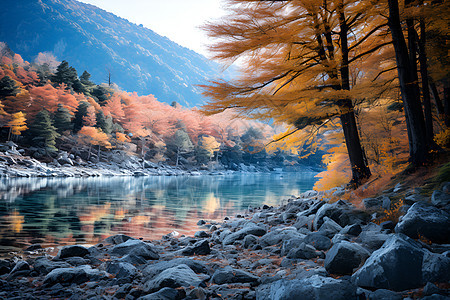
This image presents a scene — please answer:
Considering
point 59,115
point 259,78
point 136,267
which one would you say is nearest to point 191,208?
point 259,78

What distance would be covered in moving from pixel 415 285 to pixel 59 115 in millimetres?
37940

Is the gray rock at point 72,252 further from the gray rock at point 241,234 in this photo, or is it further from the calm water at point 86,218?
the gray rock at point 241,234

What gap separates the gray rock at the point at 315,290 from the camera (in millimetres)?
2344

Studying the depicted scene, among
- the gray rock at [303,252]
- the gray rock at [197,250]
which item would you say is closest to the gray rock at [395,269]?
the gray rock at [303,252]

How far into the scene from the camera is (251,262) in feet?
13.8

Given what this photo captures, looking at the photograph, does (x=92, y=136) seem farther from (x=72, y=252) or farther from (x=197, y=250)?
(x=197, y=250)

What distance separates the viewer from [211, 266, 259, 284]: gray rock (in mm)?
3309

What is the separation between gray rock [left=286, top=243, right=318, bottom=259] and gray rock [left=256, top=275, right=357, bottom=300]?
1440mm

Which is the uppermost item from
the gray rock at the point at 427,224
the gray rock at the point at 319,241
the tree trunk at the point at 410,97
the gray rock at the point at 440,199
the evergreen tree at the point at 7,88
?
the evergreen tree at the point at 7,88

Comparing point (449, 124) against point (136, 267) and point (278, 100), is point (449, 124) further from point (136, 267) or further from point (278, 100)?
point (136, 267)

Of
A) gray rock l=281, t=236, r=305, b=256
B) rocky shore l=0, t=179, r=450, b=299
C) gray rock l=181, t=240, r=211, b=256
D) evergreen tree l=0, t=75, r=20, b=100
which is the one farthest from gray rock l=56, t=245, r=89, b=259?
evergreen tree l=0, t=75, r=20, b=100

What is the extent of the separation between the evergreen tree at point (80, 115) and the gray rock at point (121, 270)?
121 ft

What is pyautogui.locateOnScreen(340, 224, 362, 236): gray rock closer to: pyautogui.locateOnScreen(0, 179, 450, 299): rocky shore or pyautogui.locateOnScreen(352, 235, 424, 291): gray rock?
pyautogui.locateOnScreen(0, 179, 450, 299): rocky shore

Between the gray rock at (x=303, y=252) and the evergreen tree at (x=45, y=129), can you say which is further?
the evergreen tree at (x=45, y=129)
